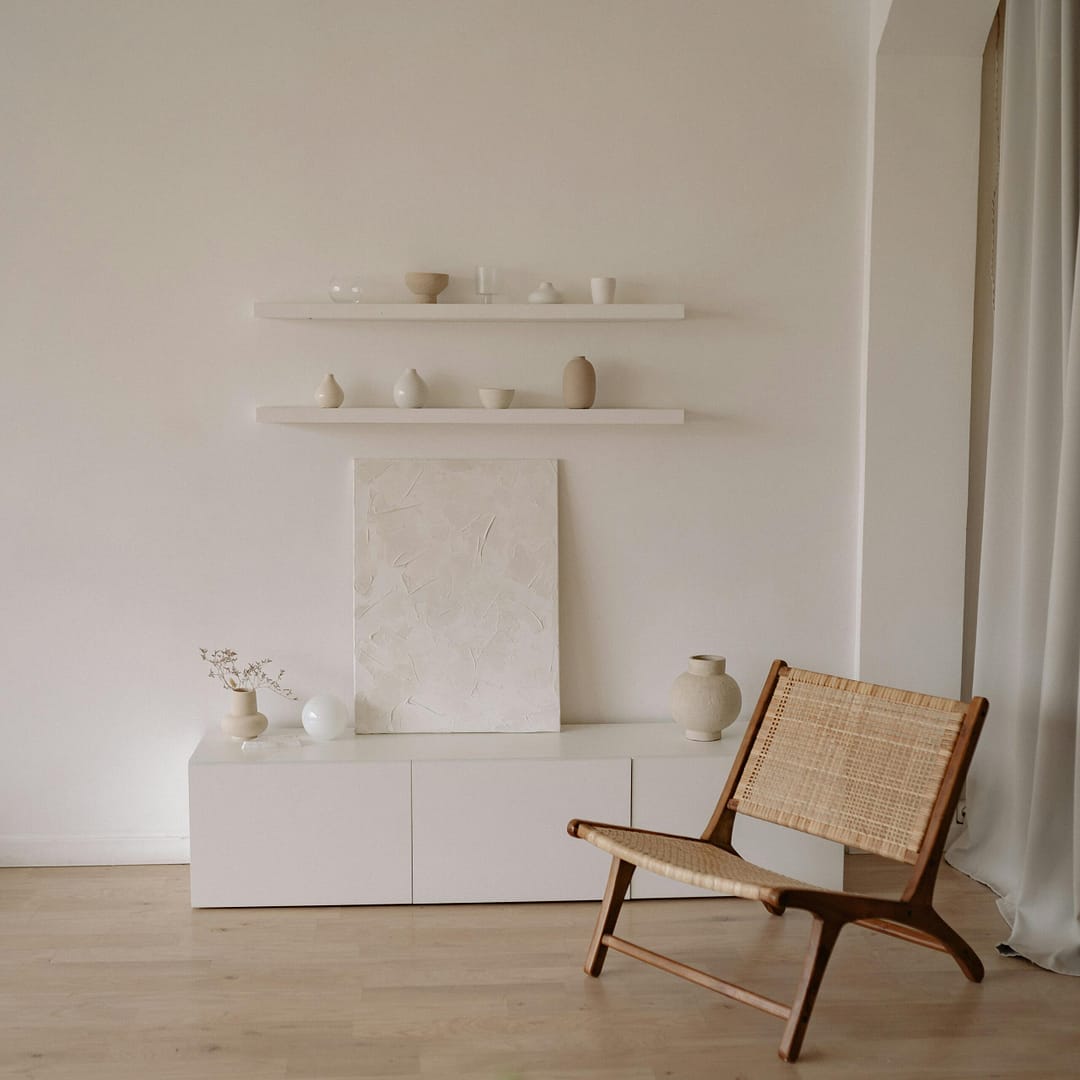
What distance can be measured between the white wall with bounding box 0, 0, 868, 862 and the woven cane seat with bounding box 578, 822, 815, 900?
2.76ft

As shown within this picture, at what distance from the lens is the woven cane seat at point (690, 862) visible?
2.40 meters

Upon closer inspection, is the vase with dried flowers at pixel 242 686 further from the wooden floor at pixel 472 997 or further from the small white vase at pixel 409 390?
the small white vase at pixel 409 390

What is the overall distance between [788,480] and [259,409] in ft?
5.19

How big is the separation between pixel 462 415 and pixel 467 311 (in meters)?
0.29

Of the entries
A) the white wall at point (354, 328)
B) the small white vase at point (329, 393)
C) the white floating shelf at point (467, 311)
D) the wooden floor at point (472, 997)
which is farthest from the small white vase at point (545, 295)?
the wooden floor at point (472, 997)

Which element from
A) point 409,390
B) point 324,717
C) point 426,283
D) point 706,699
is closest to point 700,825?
point 706,699

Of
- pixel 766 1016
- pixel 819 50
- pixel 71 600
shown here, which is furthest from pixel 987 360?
pixel 71 600

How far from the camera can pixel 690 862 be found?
2.55 metres

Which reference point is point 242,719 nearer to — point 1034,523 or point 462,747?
point 462,747

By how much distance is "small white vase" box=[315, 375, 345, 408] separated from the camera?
3297 millimetres

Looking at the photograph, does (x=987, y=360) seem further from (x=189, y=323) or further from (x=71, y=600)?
(x=71, y=600)

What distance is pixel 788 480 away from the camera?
11.5 ft

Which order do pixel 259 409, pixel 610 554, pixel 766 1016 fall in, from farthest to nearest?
pixel 610 554, pixel 259 409, pixel 766 1016

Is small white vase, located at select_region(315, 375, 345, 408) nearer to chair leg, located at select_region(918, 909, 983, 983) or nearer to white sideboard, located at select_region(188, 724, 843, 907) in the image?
white sideboard, located at select_region(188, 724, 843, 907)
